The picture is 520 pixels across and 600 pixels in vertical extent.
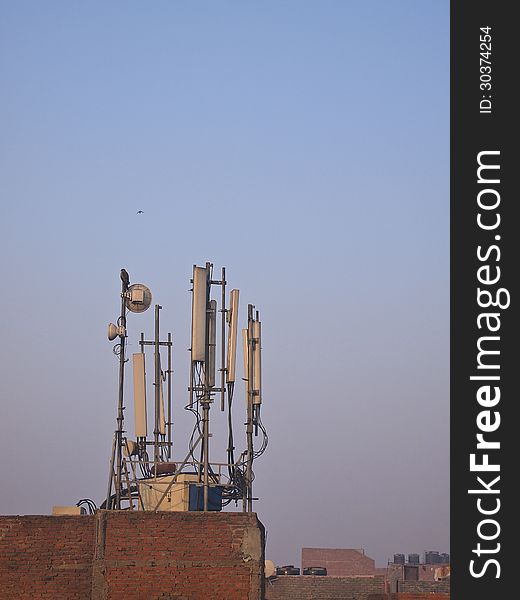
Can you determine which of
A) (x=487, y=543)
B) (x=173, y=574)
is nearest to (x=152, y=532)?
(x=173, y=574)

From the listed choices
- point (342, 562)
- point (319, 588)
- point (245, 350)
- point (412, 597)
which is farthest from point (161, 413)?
point (342, 562)

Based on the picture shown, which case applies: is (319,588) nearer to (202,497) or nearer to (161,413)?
→ (161,413)

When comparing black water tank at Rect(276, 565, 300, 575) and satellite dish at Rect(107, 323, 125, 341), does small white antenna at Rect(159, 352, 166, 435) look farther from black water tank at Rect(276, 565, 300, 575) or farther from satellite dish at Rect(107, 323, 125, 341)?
black water tank at Rect(276, 565, 300, 575)

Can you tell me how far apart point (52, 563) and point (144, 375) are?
632 cm

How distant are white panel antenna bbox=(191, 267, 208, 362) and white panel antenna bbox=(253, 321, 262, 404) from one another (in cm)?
175

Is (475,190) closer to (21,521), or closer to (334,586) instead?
(21,521)

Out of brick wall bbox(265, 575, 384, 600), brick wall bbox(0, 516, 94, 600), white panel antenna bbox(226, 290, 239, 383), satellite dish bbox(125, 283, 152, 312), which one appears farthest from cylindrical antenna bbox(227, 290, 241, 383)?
brick wall bbox(265, 575, 384, 600)

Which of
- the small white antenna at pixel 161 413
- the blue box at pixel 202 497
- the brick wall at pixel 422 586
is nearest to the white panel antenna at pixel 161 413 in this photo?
the small white antenna at pixel 161 413

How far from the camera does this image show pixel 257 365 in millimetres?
26891

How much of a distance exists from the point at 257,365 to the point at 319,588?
26978 mm

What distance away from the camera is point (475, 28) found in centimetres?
1166

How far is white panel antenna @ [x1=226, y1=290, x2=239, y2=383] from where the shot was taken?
25969mm

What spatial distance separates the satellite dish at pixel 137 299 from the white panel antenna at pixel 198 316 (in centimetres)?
132

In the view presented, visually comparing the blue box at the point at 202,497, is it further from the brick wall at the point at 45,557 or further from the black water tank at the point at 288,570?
the black water tank at the point at 288,570
